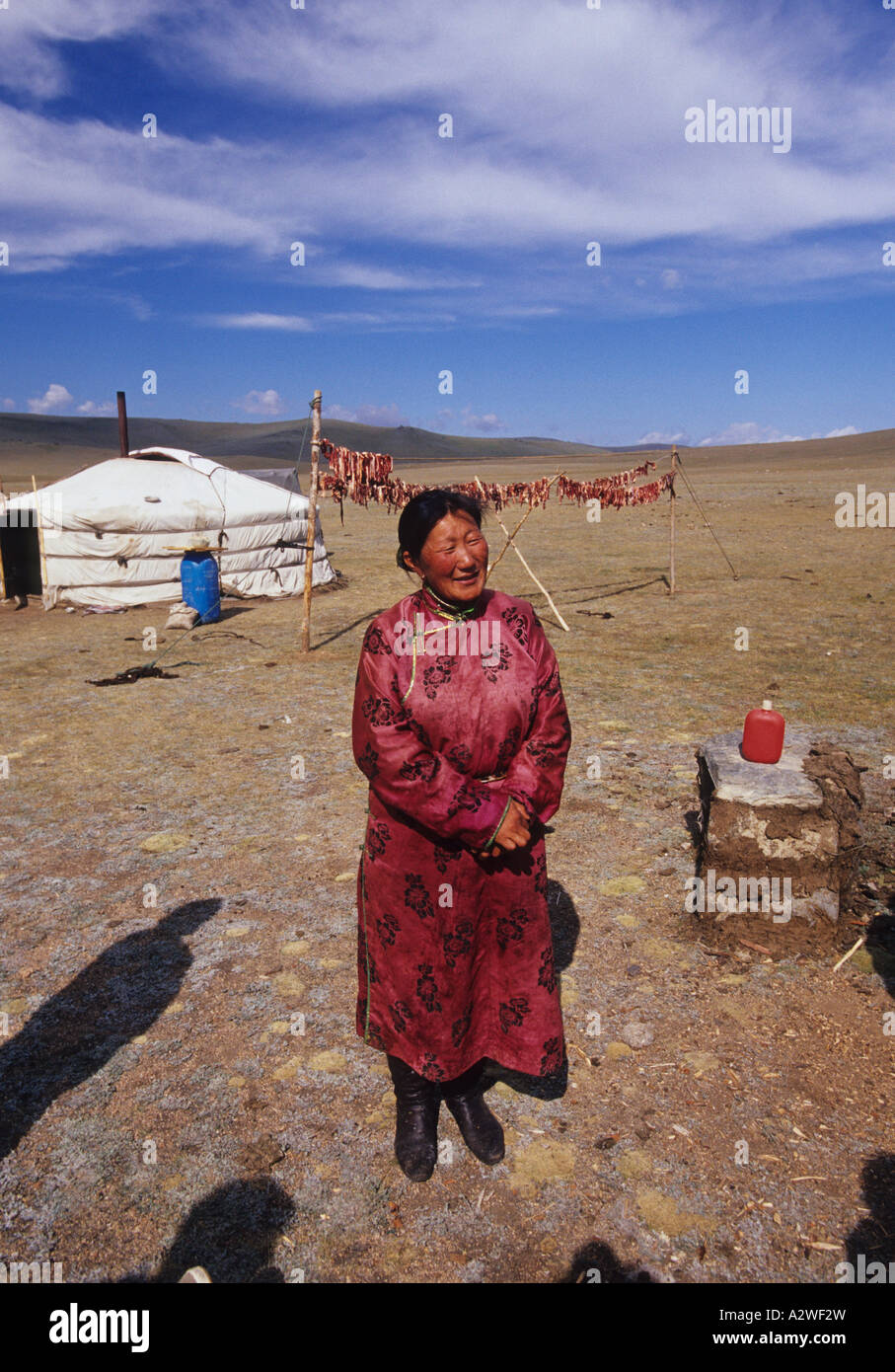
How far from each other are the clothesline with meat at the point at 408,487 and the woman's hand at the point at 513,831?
24.2 feet

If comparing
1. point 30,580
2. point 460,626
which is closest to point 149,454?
point 30,580

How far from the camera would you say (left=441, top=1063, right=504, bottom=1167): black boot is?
274 cm

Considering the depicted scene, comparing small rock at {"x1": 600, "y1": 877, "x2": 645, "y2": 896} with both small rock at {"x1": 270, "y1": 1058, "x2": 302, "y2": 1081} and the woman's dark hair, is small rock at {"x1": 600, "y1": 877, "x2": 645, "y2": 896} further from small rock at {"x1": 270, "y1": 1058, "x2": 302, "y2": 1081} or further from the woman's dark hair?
the woman's dark hair

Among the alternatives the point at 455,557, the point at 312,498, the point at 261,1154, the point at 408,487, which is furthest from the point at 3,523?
the point at 455,557

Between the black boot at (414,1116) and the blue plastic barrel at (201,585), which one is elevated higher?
the blue plastic barrel at (201,585)

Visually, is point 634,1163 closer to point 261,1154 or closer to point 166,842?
point 261,1154

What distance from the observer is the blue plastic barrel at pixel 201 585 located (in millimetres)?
12562

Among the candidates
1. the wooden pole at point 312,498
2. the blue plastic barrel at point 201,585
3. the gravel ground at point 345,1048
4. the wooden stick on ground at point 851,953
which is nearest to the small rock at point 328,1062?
the gravel ground at point 345,1048

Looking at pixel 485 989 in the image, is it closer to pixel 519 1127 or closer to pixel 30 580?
pixel 519 1127

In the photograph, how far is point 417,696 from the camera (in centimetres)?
238

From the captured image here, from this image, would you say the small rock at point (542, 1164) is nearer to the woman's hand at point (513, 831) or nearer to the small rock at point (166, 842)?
the woman's hand at point (513, 831)

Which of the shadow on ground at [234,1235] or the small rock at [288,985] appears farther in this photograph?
the small rock at [288,985]

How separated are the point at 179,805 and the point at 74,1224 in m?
3.39

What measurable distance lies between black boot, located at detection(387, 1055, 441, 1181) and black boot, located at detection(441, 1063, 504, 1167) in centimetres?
8
